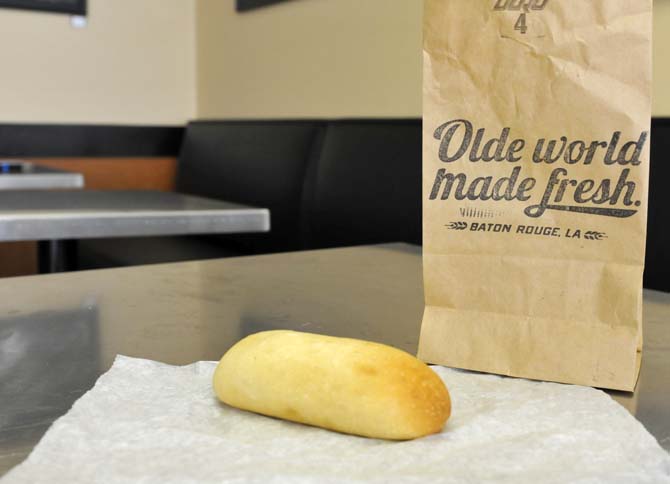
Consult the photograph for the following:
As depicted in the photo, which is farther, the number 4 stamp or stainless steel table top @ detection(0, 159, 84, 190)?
stainless steel table top @ detection(0, 159, 84, 190)

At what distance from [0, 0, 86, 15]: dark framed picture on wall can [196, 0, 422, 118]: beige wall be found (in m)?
0.60

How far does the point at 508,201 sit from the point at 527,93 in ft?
0.29

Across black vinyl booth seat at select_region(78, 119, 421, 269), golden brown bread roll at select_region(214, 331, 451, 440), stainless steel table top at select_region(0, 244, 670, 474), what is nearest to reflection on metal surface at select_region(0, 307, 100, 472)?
stainless steel table top at select_region(0, 244, 670, 474)

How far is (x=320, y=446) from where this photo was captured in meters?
0.49

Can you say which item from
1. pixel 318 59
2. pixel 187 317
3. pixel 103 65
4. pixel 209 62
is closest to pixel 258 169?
pixel 318 59

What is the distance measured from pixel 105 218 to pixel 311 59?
70.9 inches

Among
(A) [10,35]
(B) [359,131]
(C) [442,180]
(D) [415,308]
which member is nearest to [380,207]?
(B) [359,131]

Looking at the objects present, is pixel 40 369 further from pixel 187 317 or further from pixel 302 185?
pixel 302 185

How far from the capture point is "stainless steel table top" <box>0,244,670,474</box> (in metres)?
0.61

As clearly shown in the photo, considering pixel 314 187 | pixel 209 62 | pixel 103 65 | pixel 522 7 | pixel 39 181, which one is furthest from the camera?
pixel 209 62

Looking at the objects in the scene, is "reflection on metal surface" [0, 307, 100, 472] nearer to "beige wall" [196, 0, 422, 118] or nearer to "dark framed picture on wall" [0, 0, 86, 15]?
"beige wall" [196, 0, 422, 118]

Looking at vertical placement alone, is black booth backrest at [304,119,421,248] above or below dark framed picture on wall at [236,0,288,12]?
below

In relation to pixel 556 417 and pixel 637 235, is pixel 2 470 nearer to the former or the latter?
pixel 556 417

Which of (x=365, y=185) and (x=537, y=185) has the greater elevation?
(x=537, y=185)
